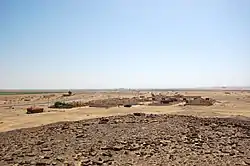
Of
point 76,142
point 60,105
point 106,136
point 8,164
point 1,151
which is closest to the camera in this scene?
point 8,164

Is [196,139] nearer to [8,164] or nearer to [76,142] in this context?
[76,142]

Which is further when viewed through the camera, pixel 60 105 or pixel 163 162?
pixel 60 105

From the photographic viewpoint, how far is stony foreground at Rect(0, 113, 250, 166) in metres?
13.4

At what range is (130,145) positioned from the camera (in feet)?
51.6

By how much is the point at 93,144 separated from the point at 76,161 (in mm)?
2757

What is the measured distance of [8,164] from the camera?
1302 cm

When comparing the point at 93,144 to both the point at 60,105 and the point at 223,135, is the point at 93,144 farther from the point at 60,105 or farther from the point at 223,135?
the point at 60,105

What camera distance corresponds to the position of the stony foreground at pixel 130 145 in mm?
13438

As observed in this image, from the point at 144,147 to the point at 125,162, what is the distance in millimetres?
2508

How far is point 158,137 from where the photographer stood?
17469 millimetres

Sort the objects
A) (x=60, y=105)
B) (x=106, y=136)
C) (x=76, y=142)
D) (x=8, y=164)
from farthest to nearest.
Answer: (x=60, y=105)
(x=106, y=136)
(x=76, y=142)
(x=8, y=164)

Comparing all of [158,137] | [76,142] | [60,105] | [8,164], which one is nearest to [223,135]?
[158,137]

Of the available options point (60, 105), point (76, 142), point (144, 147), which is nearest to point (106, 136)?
point (76, 142)

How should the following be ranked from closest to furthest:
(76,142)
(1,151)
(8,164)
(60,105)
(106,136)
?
(8,164) < (1,151) < (76,142) < (106,136) < (60,105)
